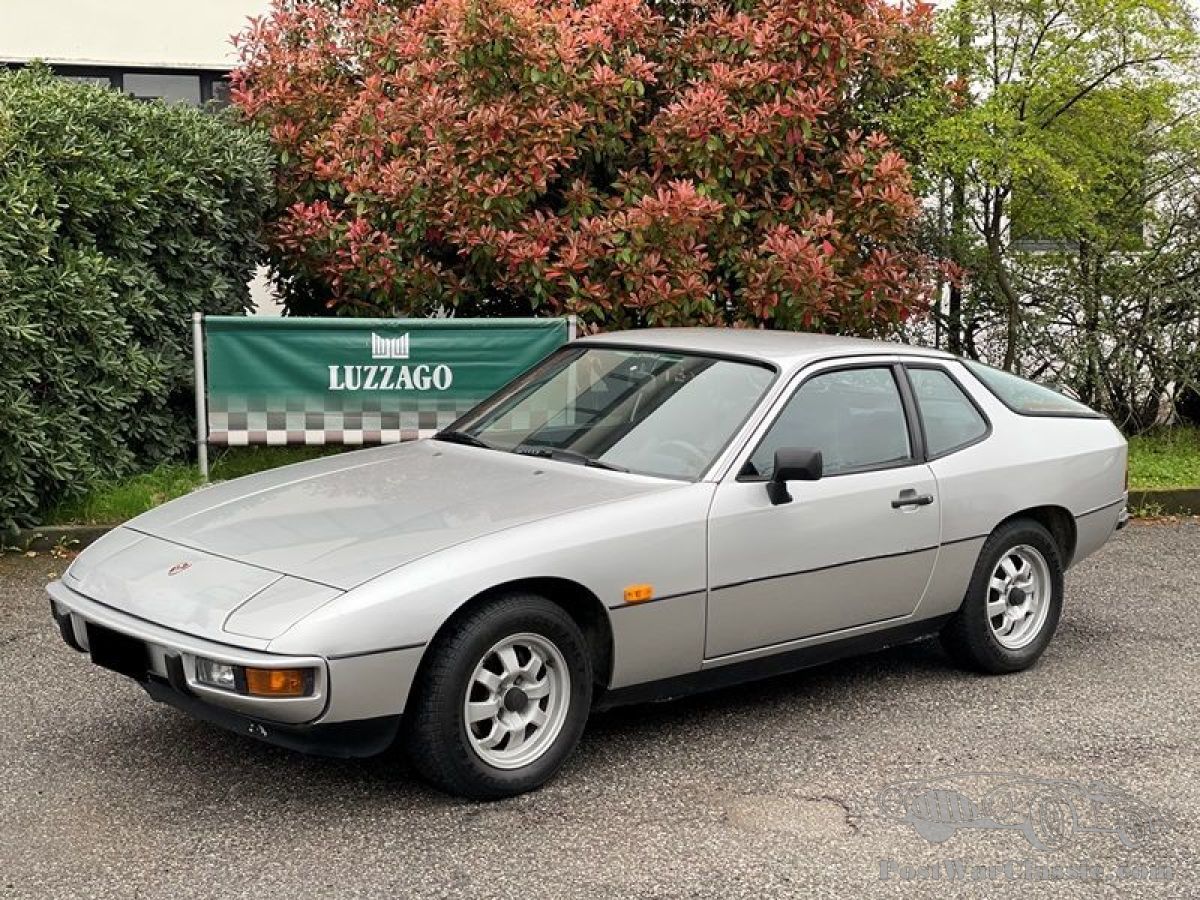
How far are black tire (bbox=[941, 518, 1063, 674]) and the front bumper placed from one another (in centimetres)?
258

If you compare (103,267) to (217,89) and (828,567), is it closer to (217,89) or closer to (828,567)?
(828,567)

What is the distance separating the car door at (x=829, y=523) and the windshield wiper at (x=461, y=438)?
44.3 inches

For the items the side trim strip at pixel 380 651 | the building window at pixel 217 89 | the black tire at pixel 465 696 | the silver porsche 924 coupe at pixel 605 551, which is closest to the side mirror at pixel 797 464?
the silver porsche 924 coupe at pixel 605 551

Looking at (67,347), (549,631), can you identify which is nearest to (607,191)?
(67,347)

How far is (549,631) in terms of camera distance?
4.62 metres

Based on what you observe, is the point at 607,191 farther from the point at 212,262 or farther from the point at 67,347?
the point at 67,347

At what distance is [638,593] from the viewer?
4809mm

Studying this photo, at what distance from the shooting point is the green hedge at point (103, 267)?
800cm

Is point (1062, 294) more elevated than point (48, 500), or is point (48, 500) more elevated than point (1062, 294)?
point (1062, 294)

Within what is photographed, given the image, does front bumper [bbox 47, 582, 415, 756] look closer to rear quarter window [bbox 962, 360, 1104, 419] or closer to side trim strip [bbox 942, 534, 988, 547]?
side trim strip [bbox 942, 534, 988, 547]

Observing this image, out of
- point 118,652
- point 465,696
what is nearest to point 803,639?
point 465,696

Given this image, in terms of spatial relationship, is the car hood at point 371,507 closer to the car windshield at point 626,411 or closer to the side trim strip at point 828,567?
the car windshield at point 626,411

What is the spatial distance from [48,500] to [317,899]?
5.00 m

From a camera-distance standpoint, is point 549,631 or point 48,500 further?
point 48,500
